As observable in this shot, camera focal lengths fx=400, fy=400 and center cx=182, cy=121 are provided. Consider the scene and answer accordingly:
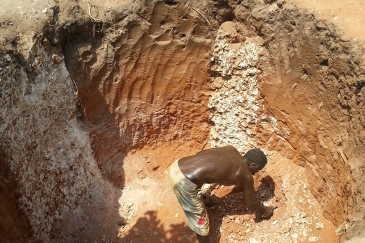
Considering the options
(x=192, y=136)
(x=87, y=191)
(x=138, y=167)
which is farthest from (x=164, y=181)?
(x=87, y=191)

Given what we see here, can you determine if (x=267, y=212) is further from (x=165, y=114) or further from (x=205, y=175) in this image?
(x=165, y=114)

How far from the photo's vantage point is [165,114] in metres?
5.41

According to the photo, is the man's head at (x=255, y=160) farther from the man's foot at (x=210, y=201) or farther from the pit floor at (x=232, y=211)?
the man's foot at (x=210, y=201)

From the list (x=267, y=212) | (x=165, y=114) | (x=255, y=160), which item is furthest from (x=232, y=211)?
(x=165, y=114)

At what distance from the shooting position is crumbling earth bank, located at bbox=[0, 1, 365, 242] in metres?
3.88

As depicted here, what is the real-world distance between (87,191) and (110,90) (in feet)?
4.12

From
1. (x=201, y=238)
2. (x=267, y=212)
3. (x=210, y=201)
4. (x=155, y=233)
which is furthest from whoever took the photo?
(x=210, y=201)

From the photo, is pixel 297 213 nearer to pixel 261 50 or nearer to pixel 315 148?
pixel 315 148

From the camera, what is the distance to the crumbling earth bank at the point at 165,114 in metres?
3.88

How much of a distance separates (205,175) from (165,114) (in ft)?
4.97

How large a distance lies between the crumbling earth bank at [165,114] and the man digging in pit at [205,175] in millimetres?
517

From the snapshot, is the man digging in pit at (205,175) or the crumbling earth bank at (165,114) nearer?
the crumbling earth bank at (165,114)

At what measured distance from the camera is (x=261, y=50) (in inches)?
187

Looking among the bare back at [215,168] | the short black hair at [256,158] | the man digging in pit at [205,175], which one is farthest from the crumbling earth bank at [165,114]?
the bare back at [215,168]
